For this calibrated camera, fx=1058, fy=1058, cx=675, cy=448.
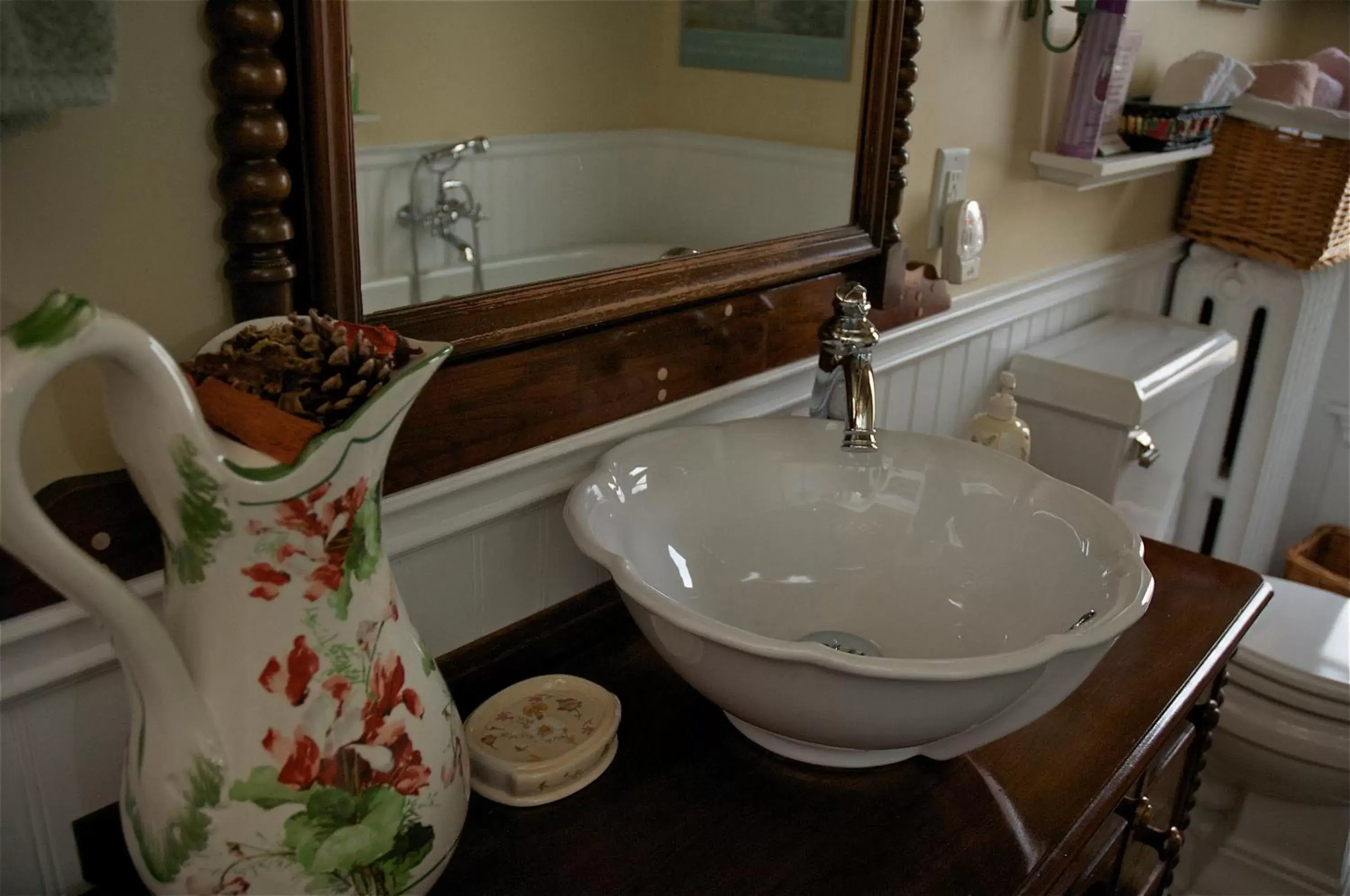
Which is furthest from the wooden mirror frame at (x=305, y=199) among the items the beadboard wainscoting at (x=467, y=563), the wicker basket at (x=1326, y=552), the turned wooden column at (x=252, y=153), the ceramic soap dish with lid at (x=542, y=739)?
the wicker basket at (x=1326, y=552)

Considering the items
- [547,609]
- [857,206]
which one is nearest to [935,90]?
[857,206]

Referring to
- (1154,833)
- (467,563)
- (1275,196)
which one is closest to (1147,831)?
(1154,833)

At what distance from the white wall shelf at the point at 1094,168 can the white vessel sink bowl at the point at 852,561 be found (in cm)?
64

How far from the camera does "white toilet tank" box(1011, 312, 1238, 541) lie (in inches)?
54.7

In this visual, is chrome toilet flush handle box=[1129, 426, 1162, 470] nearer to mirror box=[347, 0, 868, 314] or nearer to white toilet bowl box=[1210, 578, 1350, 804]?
white toilet bowl box=[1210, 578, 1350, 804]

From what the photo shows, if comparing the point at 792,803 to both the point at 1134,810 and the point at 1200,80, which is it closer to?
the point at 1134,810

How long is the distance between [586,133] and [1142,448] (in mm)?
913

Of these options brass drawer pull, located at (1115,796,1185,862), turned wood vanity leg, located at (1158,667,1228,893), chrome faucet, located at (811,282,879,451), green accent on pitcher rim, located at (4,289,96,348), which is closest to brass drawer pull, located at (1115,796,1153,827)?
brass drawer pull, located at (1115,796,1185,862)

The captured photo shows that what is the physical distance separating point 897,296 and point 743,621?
47 centimetres

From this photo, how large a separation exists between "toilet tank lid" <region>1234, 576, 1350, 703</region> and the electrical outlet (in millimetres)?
690

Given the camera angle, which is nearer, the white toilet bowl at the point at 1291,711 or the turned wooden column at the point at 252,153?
the turned wooden column at the point at 252,153

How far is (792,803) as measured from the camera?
2.36ft

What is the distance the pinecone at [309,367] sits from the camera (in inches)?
19.9

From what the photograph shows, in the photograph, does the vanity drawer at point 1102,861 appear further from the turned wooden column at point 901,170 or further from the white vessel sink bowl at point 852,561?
the turned wooden column at point 901,170
